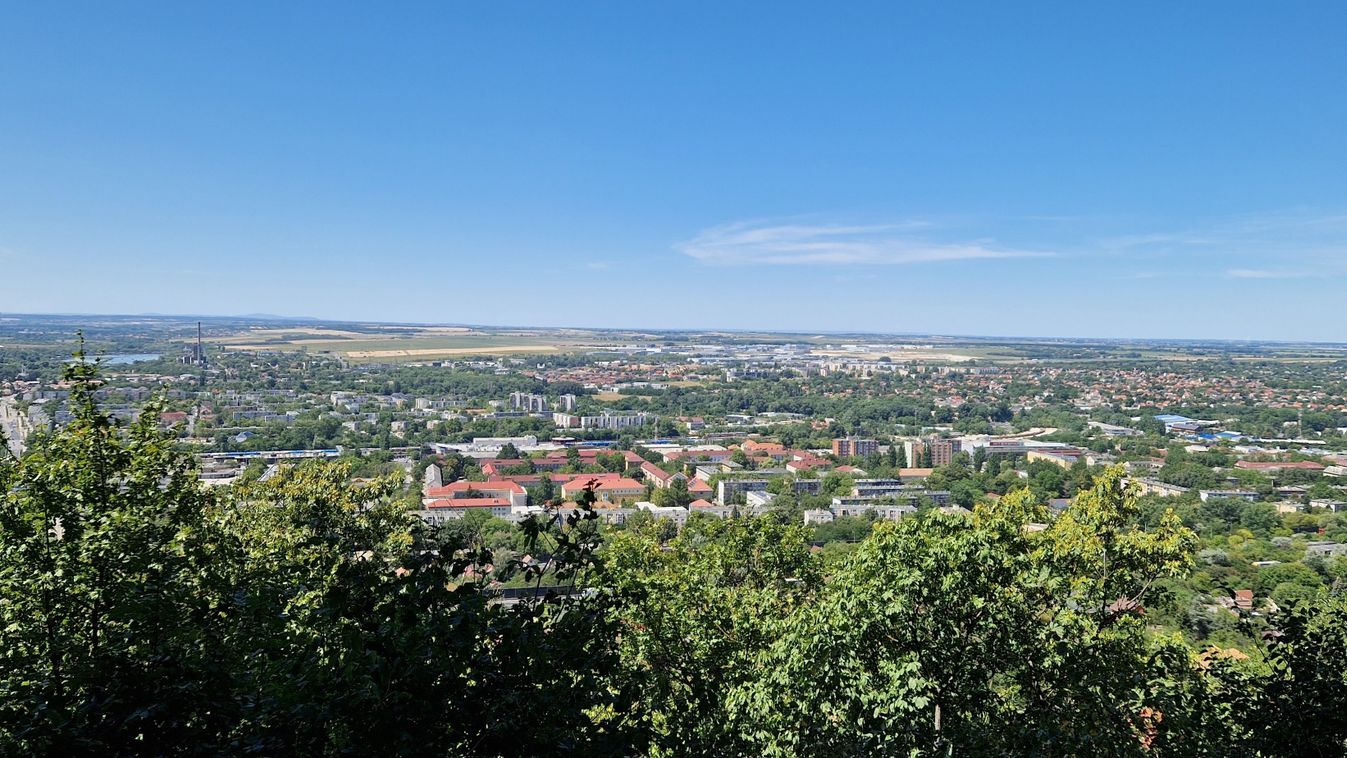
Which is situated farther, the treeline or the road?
the road

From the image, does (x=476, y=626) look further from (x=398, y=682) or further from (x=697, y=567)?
(x=697, y=567)

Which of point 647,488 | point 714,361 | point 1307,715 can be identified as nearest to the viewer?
point 1307,715

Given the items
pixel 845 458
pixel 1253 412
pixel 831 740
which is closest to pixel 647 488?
pixel 845 458

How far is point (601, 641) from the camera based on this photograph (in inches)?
153

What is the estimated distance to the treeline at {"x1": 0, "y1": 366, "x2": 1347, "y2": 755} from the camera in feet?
10.3

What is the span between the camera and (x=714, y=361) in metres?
159

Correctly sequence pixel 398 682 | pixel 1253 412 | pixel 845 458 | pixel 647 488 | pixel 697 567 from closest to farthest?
pixel 398 682 < pixel 697 567 < pixel 647 488 < pixel 845 458 < pixel 1253 412

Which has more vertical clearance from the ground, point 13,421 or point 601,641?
point 601,641

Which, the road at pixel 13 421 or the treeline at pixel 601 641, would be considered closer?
the treeline at pixel 601 641

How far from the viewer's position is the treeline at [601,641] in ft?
10.3

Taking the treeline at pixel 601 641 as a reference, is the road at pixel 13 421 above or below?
below

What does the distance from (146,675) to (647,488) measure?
138 ft

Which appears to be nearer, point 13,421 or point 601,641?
point 601,641

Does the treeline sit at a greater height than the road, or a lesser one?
greater
